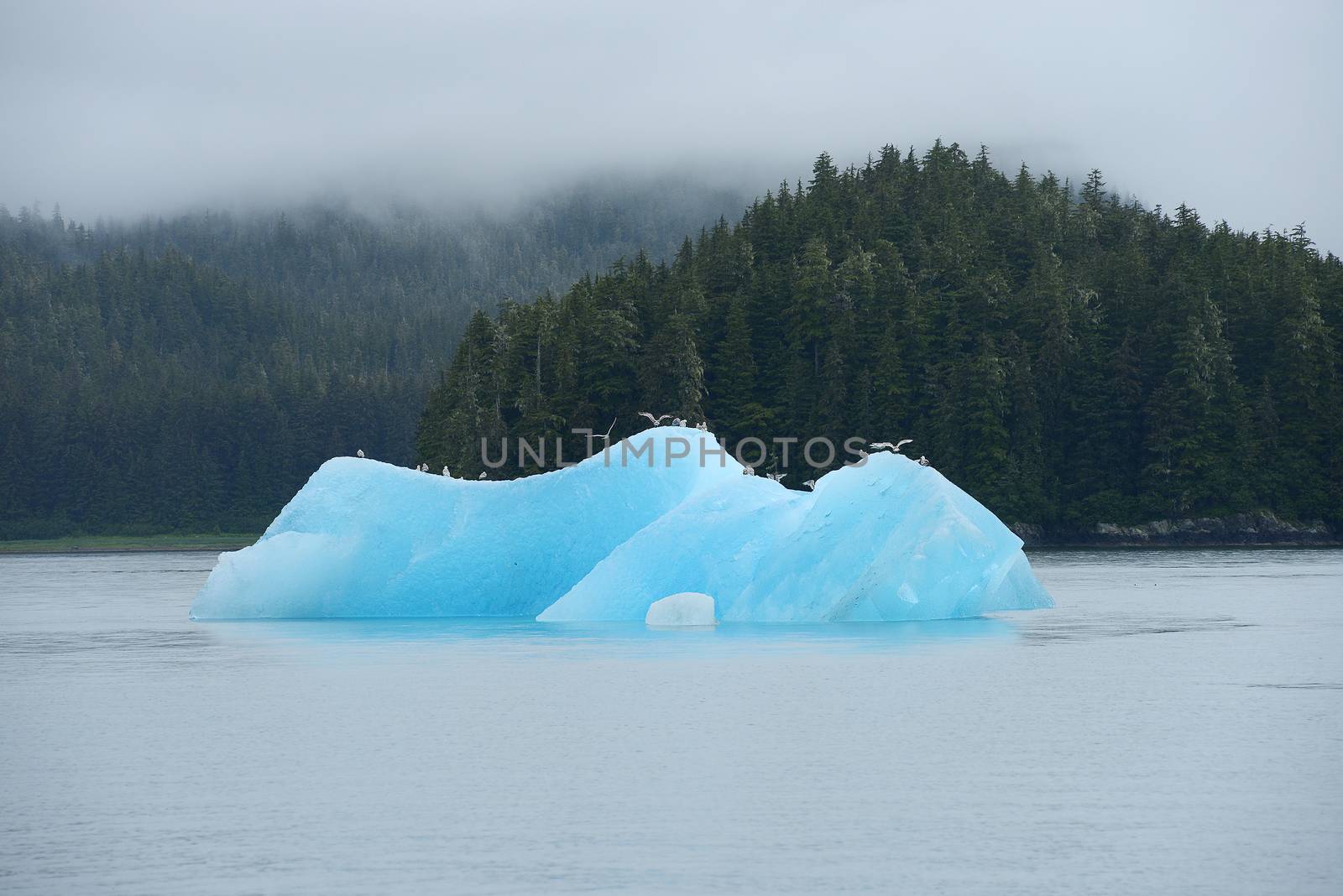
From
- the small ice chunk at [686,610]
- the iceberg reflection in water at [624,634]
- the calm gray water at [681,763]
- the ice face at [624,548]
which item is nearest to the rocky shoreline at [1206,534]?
the ice face at [624,548]

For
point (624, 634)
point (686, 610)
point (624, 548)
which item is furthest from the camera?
point (624, 548)

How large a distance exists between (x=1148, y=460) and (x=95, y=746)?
81014 mm

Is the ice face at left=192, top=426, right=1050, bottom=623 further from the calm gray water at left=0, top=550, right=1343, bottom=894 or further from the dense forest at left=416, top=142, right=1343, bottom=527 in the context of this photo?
the dense forest at left=416, top=142, right=1343, bottom=527

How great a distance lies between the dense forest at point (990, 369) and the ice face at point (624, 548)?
56.2 meters

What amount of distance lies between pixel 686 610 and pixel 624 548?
1.81 m

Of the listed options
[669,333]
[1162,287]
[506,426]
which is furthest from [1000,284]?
[506,426]

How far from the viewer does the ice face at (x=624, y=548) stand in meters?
28.7

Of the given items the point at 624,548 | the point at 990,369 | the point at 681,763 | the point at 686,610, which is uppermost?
the point at 990,369

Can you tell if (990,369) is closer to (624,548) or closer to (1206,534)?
(1206,534)

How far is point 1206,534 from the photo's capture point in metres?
84.8

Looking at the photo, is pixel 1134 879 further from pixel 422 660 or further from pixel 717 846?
pixel 422 660

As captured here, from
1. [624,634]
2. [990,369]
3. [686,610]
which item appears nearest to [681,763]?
[624,634]

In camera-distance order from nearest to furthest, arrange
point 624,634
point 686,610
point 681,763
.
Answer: point 681,763, point 624,634, point 686,610

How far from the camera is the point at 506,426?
304 ft
